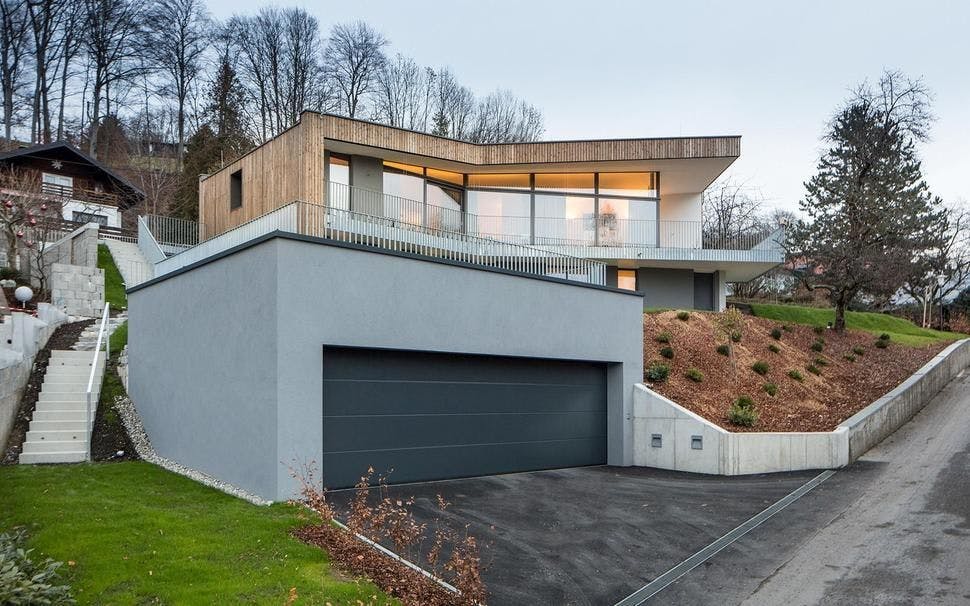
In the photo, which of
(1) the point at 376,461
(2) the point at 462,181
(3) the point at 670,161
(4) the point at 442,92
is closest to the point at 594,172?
(3) the point at 670,161

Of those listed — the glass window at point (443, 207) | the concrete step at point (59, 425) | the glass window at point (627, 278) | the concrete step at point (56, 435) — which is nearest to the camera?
the concrete step at point (56, 435)

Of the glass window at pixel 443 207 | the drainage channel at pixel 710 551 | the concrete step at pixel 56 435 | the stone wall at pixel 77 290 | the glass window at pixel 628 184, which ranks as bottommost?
the drainage channel at pixel 710 551

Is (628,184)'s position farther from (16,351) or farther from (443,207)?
(16,351)

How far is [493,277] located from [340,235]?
5.63 meters

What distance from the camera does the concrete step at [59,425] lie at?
11523 millimetres

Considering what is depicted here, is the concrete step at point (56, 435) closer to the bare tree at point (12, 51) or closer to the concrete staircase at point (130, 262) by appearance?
the concrete staircase at point (130, 262)

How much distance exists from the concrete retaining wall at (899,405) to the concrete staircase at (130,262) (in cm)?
2082

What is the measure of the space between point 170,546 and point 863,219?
76.9 feet

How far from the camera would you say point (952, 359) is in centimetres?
2081

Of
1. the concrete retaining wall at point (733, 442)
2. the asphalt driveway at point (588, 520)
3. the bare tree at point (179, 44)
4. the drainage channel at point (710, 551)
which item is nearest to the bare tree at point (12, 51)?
the bare tree at point (179, 44)

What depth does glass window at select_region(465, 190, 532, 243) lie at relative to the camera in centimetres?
2297

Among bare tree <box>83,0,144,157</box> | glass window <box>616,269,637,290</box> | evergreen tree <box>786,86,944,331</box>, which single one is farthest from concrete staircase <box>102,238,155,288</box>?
evergreen tree <box>786,86,944,331</box>

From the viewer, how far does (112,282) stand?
76.6 ft

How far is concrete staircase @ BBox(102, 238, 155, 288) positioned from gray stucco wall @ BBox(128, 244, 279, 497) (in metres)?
11.5
